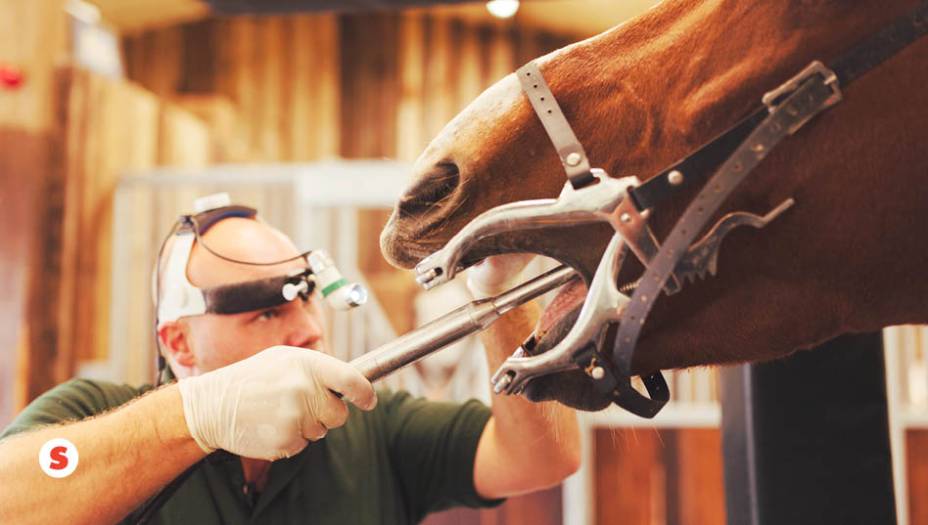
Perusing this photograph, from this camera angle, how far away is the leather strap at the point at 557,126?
102 centimetres

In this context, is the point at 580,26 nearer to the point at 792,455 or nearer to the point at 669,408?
the point at 669,408

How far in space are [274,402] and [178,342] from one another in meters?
0.66

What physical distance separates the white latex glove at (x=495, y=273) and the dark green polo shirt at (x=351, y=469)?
502 millimetres

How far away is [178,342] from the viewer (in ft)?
6.11

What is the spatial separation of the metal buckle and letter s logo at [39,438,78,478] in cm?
111

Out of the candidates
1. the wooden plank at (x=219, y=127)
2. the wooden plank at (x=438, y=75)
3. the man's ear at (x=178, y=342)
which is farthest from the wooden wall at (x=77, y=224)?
the wooden plank at (x=438, y=75)

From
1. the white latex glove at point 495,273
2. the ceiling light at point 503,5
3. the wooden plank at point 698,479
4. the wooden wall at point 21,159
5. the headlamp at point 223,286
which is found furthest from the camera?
the wooden wall at point 21,159

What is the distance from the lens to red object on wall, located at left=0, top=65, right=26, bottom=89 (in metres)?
3.75

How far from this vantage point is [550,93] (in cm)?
108

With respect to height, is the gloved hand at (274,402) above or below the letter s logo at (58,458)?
above

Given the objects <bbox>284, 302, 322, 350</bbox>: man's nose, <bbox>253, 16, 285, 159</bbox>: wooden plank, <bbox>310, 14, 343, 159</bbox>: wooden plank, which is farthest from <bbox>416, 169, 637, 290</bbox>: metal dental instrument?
<bbox>253, 16, 285, 159</bbox>: wooden plank

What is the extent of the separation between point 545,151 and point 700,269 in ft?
0.76

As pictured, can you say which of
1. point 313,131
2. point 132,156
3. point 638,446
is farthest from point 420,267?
point 313,131

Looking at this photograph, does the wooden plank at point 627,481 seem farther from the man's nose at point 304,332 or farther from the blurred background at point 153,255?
the man's nose at point 304,332
